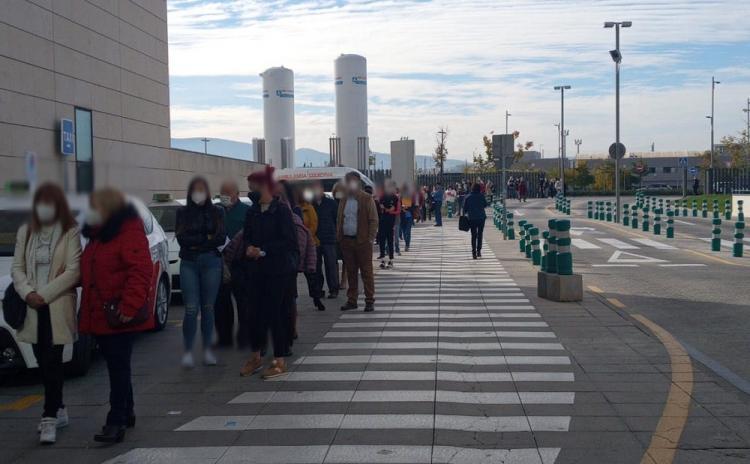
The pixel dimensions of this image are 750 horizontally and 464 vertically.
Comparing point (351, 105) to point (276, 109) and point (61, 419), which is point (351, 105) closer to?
point (276, 109)

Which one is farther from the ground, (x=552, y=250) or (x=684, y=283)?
(x=552, y=250)

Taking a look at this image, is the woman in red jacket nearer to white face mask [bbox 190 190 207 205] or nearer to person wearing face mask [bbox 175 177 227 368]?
white face mask [bbox 190 190 207 205]

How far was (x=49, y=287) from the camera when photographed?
19.5 feet

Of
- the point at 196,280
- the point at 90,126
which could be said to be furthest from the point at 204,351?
the point at 90,126

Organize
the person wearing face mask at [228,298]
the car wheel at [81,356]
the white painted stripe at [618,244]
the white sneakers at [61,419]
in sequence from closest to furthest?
the white sneakers at [61,419] → the car wheel at [81,356] → the person wearing face mask at [228,298] → the white painted stripe at [618,244]

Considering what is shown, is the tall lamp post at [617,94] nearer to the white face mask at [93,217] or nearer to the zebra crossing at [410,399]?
the zebra crossing at [410,399]

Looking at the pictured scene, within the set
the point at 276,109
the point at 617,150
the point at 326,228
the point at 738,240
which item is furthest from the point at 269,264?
the point at 276,109

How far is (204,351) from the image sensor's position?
858cm

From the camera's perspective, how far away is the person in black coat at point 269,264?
309 inches

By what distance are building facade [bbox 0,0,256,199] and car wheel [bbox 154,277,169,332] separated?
325 cm

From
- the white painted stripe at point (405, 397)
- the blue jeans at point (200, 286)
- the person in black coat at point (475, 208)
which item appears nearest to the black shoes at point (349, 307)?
the blue jeans at point (200, 286)

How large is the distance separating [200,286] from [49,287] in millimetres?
2451

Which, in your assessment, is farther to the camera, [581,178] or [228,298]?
[581,178]

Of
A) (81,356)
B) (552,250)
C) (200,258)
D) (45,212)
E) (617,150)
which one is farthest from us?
(617,150)
